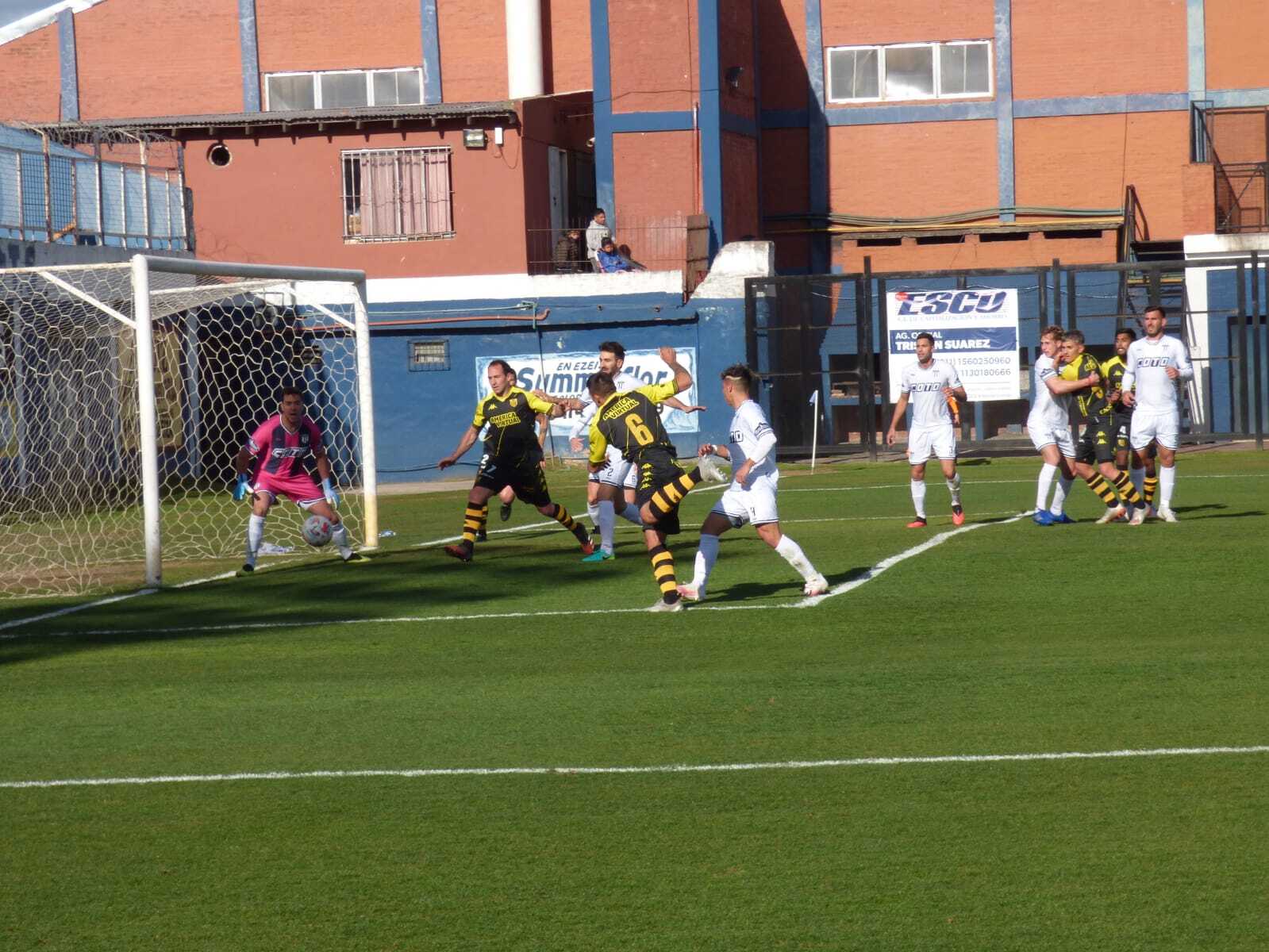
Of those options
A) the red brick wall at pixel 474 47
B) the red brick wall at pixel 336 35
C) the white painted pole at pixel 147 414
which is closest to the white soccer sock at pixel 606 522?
the white painted pole at pixel 147 414

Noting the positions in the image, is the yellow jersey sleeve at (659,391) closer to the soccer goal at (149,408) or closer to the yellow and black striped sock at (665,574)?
the yellow and black striped sock at (665,574)

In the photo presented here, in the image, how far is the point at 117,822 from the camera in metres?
7.20

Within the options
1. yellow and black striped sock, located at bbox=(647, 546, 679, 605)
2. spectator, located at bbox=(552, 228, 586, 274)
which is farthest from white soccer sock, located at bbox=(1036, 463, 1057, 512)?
spectator, located at bbox=(552, 228, 586, 274)

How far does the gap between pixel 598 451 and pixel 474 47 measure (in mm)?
27001

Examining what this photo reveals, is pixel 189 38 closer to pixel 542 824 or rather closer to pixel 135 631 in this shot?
pixel 135 631

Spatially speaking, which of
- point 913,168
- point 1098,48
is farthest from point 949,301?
point 1098,48

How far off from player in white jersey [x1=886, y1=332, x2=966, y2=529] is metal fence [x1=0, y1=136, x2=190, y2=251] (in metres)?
15.0

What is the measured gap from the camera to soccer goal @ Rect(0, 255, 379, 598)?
656 inches

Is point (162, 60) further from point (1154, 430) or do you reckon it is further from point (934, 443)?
point (1154, 430)

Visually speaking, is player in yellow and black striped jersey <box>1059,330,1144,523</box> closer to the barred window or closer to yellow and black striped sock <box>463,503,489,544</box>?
yellow and black striped sock <box>463,503,489,544</box>

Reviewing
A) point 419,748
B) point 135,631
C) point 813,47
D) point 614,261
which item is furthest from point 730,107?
point 419,748

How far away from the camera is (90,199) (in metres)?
27.9

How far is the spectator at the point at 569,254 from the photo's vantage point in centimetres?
3444

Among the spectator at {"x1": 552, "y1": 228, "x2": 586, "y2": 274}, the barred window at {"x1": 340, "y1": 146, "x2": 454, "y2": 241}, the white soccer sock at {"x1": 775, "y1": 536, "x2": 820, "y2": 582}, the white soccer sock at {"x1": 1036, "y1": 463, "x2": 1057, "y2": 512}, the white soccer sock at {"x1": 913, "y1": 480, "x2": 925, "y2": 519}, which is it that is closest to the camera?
the white soccer sock at {"x1": 775, "y1": 536, "x2": 820, "y2": 582}
